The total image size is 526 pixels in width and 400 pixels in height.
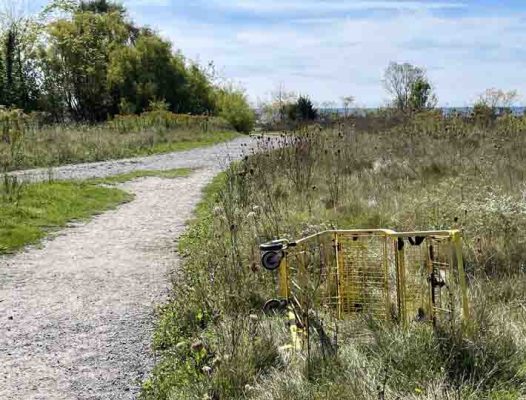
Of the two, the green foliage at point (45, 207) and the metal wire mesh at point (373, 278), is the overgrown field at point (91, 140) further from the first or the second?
the metal wire mesh at point (373, 278)

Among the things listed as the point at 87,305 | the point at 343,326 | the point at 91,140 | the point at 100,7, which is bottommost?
the point at 87,305

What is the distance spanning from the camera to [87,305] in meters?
5.45

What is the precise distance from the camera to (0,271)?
21.9 feet

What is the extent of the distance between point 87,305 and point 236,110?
3400 centimetres

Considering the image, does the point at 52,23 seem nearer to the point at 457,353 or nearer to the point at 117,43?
the point at 117,43

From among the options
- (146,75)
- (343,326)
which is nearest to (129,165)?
(343,326)

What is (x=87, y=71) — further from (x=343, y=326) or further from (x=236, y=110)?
(x=343, y=326)

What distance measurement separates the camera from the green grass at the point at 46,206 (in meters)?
8.21

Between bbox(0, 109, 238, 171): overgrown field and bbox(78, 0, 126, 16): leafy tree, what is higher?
bbox(78, 0, 126, 16): leafy tree

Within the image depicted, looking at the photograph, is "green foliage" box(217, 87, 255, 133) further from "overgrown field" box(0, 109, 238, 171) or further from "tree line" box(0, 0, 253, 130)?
"overgrown field" box(0, 109, 238, 171)

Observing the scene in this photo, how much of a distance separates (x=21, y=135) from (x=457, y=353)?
17824 millimetres

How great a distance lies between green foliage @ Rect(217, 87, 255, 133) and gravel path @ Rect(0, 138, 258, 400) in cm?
2857

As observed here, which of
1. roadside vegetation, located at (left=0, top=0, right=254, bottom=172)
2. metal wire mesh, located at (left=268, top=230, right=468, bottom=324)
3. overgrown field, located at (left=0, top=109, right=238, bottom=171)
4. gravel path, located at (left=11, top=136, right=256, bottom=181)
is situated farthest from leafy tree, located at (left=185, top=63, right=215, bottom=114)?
metal wire mesh, located at (left=268, top=230, right=468, bottom=324)

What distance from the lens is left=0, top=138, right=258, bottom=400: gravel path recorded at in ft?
13.0
